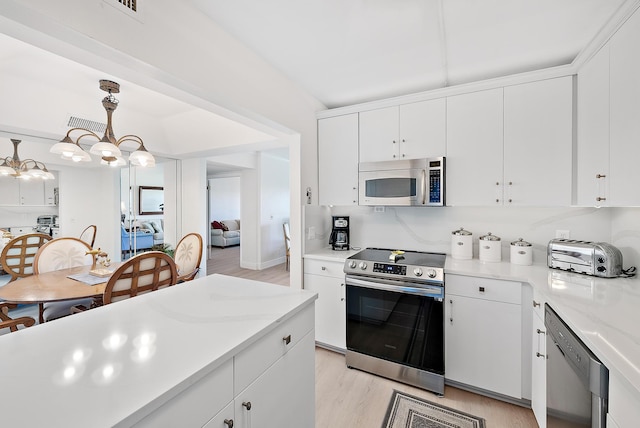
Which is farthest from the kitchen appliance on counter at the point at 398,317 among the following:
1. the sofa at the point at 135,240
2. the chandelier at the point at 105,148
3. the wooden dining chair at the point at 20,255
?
the sofa at the point at 135,240

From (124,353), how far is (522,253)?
8.30 ft

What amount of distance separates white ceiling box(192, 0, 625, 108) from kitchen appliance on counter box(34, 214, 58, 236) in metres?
3.12

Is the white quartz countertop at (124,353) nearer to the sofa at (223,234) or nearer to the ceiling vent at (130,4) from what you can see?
the ceiling vent at (130,4)

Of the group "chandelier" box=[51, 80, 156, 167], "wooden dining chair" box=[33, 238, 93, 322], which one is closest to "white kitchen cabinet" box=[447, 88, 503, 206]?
"chandelier" box=[51, 80, 156, 167]

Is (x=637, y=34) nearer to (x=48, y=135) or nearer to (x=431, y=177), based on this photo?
(x=431, y=177)

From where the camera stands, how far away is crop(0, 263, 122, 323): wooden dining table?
1.89 meters

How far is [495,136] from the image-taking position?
212cm

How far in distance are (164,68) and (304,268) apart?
1.92 m

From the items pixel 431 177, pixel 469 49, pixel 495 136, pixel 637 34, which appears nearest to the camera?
pixel 637 34

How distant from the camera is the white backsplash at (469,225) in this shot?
6.77ft

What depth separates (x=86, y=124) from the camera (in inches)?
121

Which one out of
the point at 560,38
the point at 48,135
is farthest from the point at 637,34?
the point at 48,135

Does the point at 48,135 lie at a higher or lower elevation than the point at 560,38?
lower

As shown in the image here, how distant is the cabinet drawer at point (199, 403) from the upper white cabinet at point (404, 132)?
2153 millimetres
